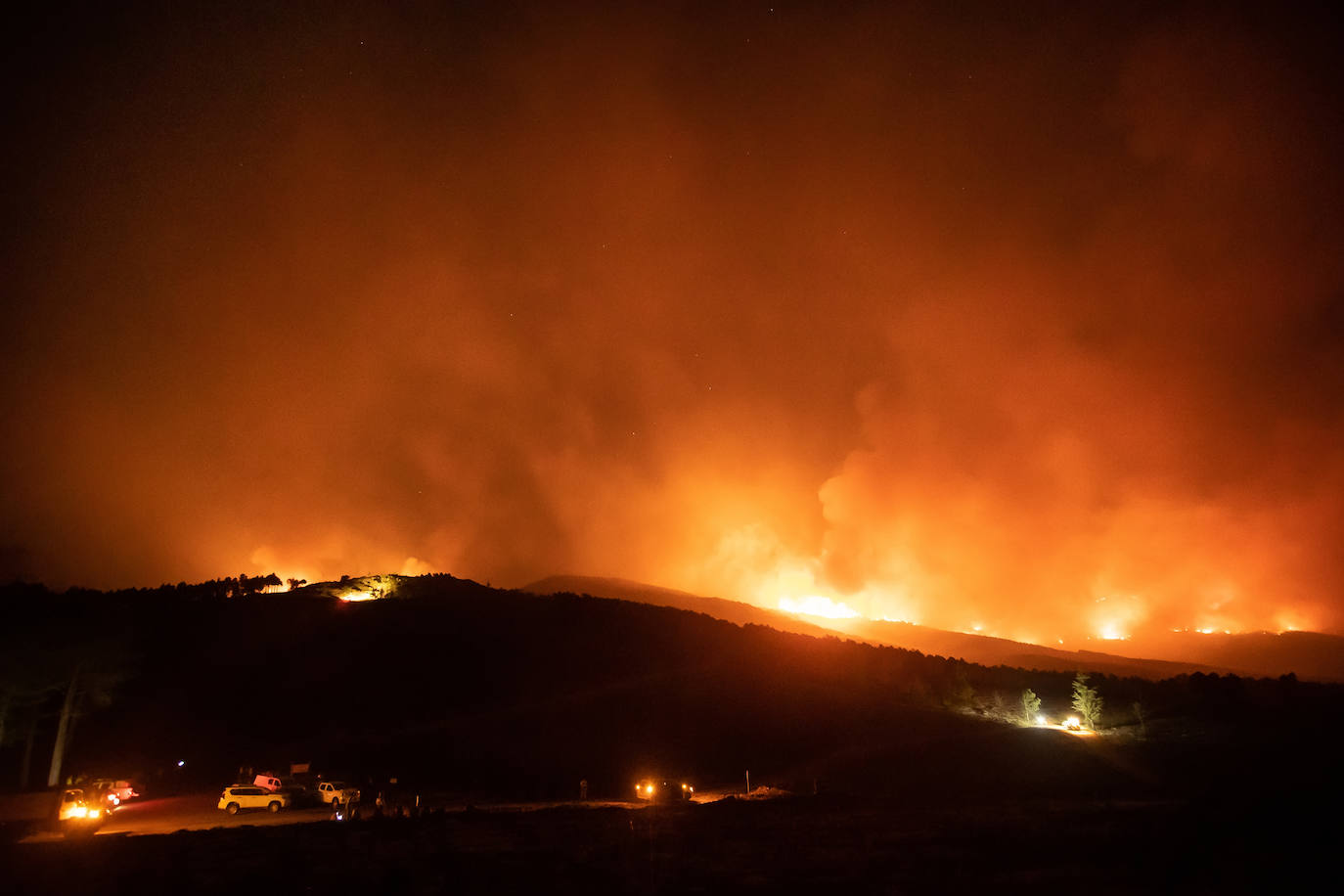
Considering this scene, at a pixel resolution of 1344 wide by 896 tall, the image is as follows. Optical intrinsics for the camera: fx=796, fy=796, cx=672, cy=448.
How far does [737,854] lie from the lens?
19.6m

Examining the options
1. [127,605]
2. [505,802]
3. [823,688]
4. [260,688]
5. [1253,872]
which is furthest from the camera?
[127,605]

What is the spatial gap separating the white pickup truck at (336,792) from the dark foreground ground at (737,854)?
8.04 metres

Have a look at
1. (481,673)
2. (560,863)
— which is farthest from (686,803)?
(481,673)

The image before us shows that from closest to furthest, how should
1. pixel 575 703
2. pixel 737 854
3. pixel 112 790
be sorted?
pixel 737 854 < pixel 112 790 < pixel 575 703

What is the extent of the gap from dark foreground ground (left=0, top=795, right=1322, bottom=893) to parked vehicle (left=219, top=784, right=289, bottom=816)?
30.4ft

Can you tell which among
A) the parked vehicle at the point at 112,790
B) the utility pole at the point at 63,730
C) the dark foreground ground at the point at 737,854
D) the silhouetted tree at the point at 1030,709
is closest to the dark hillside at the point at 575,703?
the silhouetted tree at the point at 1030,709

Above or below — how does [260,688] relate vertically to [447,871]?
above

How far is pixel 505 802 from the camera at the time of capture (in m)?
35.2

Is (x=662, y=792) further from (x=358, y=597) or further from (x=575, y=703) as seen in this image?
(x=358, y=597)

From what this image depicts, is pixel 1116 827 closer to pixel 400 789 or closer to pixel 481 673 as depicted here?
pixel 400 789

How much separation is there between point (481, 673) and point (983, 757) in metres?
43.3

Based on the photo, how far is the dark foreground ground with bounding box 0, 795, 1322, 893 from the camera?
640 inches

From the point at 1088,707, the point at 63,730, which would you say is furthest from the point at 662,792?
the point at 63,730

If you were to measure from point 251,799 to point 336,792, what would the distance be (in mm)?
3339
